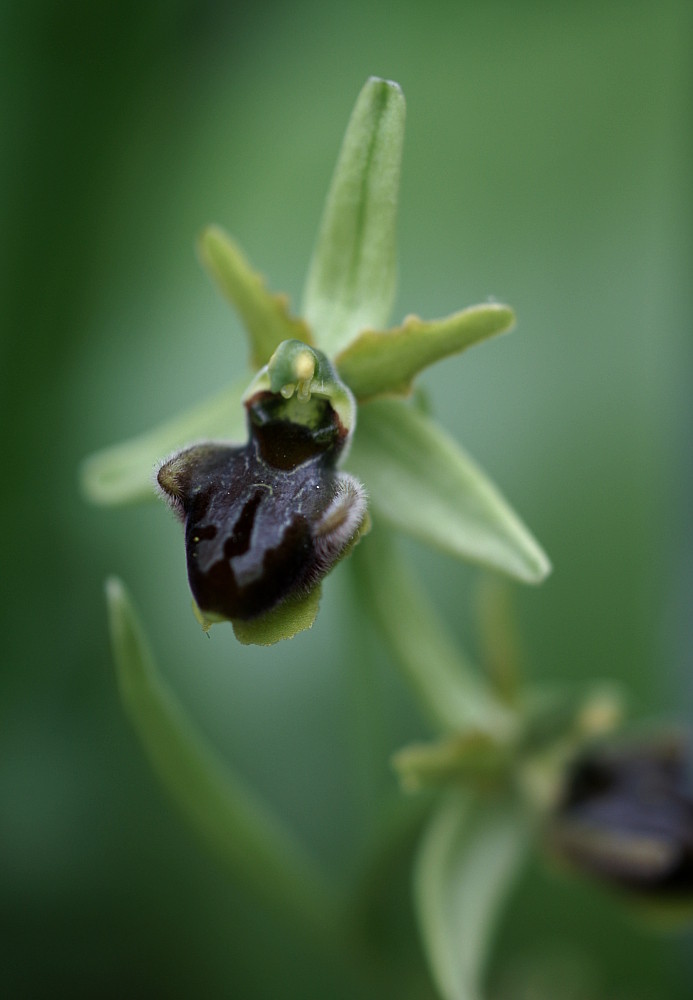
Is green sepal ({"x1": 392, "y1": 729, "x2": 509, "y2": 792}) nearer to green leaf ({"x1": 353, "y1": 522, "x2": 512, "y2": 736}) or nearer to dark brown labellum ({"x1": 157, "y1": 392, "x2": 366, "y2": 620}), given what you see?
green leaf ({"x1": 353, "y1": 522, "x2": 512, "y2": 736})

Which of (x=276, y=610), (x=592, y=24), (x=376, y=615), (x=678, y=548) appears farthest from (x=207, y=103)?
(x=276, y=610)

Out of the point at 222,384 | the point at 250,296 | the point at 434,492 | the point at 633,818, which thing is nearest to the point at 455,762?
Answer: the point at 633,818

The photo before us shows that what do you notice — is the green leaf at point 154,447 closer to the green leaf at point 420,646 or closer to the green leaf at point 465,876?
the green leaf at point 420,646

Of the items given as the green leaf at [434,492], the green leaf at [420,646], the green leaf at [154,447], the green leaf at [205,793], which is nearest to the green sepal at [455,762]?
the green leaf at [420,646]

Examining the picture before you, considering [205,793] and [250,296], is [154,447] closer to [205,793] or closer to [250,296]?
[250,296]

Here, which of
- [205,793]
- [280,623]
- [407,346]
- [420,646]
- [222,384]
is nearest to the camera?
[280,623]

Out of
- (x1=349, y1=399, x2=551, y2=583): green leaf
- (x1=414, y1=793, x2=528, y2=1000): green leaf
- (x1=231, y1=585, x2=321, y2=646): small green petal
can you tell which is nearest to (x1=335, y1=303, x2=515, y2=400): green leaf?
(x1=349, y1=399, x2=551, y2=583): green leaf

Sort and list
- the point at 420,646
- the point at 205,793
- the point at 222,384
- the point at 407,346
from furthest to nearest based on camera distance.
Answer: the point at 222,384 < the point at 420,646 < the point at 205,793 < the point at 407,346
